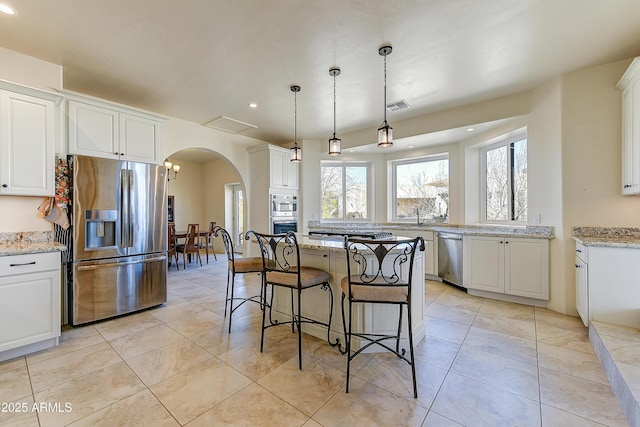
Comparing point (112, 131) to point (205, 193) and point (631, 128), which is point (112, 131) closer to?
point (631, 128)

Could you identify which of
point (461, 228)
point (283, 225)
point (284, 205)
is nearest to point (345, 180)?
point (284, 205)

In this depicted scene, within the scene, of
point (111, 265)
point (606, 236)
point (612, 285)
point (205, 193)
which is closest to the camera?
point (612, 285)

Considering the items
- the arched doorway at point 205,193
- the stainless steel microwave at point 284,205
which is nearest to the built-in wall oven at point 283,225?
the stainless steel microwave at point 284,205

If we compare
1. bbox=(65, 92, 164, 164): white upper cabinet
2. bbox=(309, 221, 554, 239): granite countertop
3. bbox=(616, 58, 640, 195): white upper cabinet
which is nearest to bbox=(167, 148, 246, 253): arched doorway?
bbox=(309, 221, 554, 239): granite countertop

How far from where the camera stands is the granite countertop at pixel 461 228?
337cm

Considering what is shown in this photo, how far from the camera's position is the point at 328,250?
2.40m

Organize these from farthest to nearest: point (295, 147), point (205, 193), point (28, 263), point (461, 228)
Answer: point (205, 193), point (461, 228), point (295, 147), point (28, 263)

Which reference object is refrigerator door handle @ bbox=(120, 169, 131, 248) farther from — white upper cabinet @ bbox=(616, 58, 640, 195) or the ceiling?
white upper cabinet @ bbox=(616, 58, 640, 195)

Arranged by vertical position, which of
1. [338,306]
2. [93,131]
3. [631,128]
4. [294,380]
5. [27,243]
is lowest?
[294,380]

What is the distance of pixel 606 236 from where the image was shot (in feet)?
9.41

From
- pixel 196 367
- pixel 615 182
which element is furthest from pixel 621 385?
pixel 196 367

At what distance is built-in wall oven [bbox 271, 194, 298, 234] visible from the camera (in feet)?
16.7

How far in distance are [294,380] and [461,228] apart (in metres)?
3.83

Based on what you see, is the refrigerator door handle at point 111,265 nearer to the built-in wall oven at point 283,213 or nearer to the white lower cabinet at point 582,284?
the built-in wall oven at point 283,213
